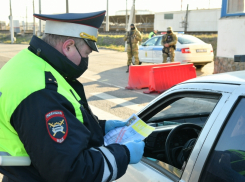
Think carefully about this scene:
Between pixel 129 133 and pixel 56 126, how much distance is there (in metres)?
0.75

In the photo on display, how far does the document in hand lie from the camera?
6.41ft

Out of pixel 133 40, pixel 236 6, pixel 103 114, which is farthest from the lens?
pixel 133 40

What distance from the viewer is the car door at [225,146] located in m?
1.57

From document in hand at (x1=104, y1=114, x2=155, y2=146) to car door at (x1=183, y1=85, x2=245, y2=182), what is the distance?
1.44 feet

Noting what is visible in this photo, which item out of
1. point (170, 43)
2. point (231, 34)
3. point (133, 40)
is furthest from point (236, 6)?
point (133, 40)

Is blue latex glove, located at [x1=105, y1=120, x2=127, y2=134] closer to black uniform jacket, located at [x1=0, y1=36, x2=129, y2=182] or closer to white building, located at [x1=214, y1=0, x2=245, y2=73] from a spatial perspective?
black uniform jacket, located at [x1=0, y1=36, x2=129, y2=182]

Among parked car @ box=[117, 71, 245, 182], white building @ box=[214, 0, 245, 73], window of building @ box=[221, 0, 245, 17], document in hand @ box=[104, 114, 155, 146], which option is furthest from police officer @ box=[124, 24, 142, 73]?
parked car @ box=[117, 71, 245, 182]

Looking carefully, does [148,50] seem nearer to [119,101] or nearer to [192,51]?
[192,51]

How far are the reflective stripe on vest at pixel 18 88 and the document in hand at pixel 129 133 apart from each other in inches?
19.4

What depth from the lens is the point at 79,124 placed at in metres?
1.47

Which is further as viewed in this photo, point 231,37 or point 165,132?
point 231,37

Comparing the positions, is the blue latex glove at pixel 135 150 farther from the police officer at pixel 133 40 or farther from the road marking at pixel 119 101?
the police officer at pixel 133 40

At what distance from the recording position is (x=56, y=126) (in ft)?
4.48

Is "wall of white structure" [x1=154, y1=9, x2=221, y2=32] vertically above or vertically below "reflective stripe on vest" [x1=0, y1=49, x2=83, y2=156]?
above
